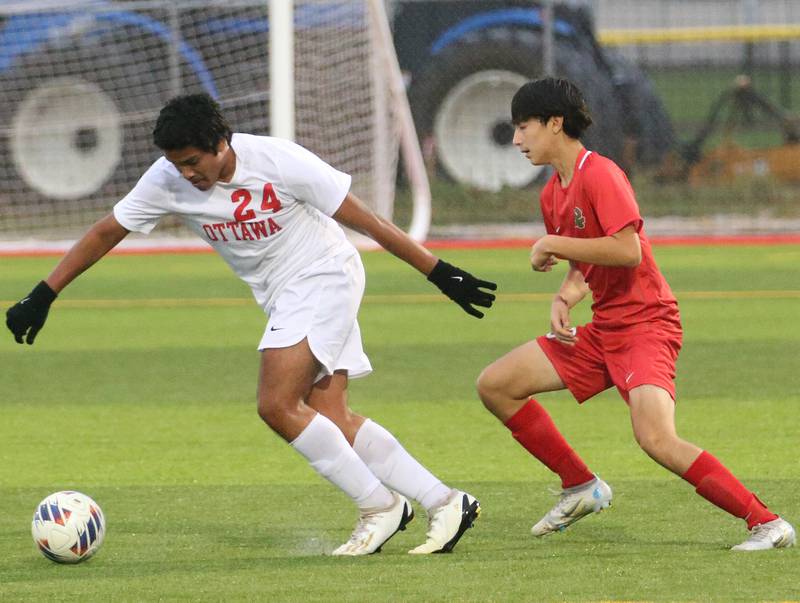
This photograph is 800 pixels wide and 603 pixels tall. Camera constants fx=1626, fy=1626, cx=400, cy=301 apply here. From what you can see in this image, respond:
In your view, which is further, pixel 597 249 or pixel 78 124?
pixel 78 124

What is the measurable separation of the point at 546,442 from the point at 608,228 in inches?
36.4

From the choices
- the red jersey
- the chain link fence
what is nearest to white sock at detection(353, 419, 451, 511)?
the red jersey

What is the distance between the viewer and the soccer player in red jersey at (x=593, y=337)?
5434 millimetres

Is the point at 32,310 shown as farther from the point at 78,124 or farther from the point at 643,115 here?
the point at 643,115

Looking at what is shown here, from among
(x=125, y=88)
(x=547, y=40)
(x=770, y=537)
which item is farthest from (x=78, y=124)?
(x=770, y=537)

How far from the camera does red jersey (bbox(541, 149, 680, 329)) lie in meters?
5.53

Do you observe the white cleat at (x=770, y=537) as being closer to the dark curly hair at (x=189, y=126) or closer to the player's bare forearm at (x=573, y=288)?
the player's bare forearm at (x=573, y=288)

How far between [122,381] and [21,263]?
8350mm

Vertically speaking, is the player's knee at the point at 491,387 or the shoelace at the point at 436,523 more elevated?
the player's knee at the point at 491,387

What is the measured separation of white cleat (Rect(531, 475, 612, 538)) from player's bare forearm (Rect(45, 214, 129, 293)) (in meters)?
1.82

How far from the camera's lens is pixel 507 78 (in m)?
20.6

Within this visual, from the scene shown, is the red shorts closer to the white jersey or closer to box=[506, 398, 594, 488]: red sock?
box=[506, 398, 594, 488]: red sock

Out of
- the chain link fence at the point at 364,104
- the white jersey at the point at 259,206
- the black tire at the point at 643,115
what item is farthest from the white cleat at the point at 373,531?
the black tire at the point at 643,115

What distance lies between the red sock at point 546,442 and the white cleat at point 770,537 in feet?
2.50
